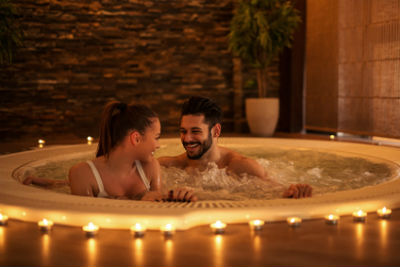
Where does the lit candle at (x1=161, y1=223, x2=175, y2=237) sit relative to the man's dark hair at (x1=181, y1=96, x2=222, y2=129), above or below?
below

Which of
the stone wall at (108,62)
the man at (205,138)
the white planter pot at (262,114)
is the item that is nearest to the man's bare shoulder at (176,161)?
the man at (205,138)

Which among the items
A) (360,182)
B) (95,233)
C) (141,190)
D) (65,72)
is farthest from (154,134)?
(65,72)

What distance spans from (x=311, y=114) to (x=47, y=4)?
367 centimetres

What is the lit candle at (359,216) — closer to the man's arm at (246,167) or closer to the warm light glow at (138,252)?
the warm light glow at (138,252)

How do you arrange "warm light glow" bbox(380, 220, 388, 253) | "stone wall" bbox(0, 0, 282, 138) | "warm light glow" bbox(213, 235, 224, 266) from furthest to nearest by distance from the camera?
"stone wall" bbox(0, 0, 282, 138), "warm light glow" bbox(380, 220, 388, 253), "warm light glow" bbox(213, 235, 224, 266)

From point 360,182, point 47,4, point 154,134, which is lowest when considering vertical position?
point 360,182

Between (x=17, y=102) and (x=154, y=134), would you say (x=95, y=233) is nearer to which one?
(x=154, y=134)

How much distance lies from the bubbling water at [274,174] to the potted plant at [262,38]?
226 cm

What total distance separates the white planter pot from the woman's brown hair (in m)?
4.48

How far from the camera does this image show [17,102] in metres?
6.62

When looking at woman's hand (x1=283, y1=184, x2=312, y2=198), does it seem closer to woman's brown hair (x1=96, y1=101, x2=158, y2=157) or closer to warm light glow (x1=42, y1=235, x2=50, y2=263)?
woman's brown hair (x1=96, y1=101, x2=158, y2=157)

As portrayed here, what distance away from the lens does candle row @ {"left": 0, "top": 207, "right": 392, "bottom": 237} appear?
1.69 metres

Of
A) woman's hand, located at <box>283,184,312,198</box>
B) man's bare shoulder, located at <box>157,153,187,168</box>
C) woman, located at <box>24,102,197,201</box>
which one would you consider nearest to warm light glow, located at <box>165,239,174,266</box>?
woman, located at <box>24,102,197,201</box>

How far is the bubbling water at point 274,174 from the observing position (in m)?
2.75
